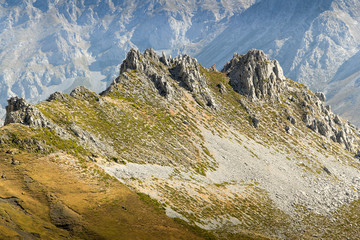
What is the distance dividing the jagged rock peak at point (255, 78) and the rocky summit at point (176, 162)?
0.76m

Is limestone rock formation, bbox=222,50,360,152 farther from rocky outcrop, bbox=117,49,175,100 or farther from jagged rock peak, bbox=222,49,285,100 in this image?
rocky outcrop, bbox=117,49,175,100

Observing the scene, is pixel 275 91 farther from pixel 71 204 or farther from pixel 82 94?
pixel 71 204

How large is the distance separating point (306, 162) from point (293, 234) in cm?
5971

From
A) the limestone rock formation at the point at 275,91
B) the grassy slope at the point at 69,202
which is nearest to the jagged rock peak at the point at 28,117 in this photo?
the grassy slope at the point at 69,202

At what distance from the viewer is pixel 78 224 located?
40.5 m

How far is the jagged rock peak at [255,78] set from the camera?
156 meters

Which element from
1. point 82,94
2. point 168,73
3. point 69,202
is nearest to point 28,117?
point 69,202

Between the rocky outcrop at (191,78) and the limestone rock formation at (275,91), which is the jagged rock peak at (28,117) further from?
the limestone rock formation at (275,91)

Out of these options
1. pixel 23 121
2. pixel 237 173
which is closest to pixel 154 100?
pixel 237 173

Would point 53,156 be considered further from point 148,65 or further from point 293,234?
point 148,65

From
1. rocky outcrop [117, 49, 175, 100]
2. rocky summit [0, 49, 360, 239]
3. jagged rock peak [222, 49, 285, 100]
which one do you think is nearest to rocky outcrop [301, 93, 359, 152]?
rocky summit [0, 49, 360, 239]

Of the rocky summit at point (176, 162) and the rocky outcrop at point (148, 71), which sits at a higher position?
the rocky outcrop at point (148, 71)

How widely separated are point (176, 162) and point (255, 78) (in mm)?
96806

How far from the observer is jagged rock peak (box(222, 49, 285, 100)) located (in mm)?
155875
